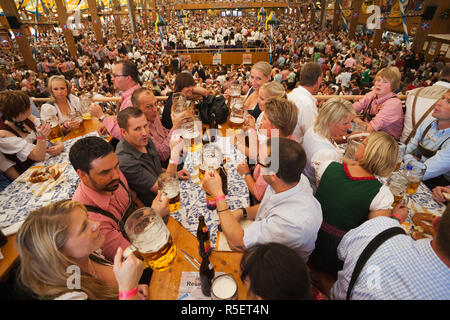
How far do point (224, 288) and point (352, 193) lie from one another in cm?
96

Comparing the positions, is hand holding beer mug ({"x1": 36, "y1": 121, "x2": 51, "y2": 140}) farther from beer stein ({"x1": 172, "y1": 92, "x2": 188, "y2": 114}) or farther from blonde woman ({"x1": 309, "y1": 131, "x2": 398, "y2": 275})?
blonde woman ({"x1": 309, "y1": 131, "x2": 398, "y2": 275})

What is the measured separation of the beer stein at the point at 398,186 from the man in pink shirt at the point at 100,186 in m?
1.63

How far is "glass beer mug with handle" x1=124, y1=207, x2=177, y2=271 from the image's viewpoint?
1.08 metres

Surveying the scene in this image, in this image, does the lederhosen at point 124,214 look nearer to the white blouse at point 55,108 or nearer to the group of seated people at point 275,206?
the group of seated people at point 275,206

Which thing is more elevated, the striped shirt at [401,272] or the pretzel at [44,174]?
the striped shirt at [401,272]

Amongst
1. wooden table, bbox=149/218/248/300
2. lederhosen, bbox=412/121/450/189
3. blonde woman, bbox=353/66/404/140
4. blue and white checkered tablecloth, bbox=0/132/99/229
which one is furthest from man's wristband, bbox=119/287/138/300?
blonde woman, bbox=353/66/404/140

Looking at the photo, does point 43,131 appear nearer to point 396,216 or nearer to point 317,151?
point 317,151

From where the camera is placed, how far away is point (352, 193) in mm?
1403

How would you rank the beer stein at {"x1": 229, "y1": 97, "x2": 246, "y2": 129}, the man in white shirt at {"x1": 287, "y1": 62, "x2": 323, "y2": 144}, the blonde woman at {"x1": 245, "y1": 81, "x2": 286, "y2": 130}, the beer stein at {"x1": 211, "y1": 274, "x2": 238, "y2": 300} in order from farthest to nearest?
the man in white shirt at {"x1": 287, "y1": 62, "x2": 323, "y2": 144} → the beer stein at {"x1": 229, "y1": 97, "x2": 246, "y2": 129} → the blonde woman at {"x1": 245, "y1": 81, "x2": 286, "y2": 130} → the beer stein at {"x1": 211, "y1": 274, "x2": 238, "y2": 300}

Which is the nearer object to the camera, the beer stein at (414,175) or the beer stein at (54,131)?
the beer stein at (414,175)

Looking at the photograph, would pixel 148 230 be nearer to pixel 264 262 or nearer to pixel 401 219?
pixel 264 262

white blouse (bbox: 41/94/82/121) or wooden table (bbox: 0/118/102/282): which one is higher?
white blouse (bbox: 41/94/82/121)

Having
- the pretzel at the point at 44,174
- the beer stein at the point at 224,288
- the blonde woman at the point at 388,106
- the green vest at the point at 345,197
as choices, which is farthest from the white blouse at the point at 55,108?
the blonde woman at the point at 388,106

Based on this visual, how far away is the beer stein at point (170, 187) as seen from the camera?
1396 mm
